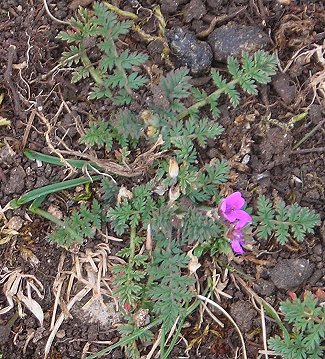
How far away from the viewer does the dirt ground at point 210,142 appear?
10.2ft

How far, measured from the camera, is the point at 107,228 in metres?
3.13

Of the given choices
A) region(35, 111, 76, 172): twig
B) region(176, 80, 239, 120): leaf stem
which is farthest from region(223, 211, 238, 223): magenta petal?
region(35, 111, 76, 172): twig

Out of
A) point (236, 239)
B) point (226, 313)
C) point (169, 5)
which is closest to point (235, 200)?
point (236, 239)

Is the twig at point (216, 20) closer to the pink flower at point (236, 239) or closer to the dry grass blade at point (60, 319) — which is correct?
the pink flower at point (236, 239)

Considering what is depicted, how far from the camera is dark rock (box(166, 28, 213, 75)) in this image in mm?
3098

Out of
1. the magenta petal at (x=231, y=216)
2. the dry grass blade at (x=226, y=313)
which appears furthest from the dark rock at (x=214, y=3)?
the dry grass blade at (x=226, y=313)

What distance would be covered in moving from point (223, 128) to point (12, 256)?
3.74 ft

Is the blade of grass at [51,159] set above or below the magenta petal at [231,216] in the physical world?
above

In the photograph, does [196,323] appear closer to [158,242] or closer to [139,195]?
[158,242]

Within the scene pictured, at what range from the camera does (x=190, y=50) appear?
309 centimetres

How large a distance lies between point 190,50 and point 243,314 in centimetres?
124

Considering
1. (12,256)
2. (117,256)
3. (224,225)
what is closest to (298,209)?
(224,225)

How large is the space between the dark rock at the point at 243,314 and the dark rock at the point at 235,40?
3.75ft

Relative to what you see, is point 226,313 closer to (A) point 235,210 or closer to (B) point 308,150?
(A) point 235,210
